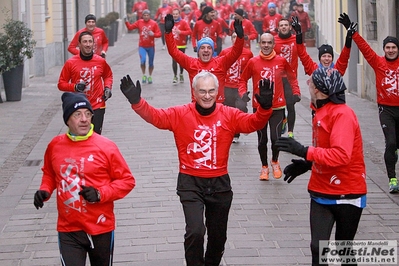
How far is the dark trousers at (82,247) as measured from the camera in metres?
5.50

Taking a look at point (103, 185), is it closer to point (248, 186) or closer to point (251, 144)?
point (248, 186)

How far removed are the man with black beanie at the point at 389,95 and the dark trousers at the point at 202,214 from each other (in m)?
3.82

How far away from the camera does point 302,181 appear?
1069 cm

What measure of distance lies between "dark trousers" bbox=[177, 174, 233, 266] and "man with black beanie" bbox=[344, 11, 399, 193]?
12.5 feet

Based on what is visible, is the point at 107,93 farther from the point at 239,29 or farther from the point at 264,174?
the point at 264,174

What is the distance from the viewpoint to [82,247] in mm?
5582

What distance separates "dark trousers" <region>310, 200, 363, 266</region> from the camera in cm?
584

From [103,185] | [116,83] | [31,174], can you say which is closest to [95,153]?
[103,185]

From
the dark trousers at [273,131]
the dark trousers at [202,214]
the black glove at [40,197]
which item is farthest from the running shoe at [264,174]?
the black glove at [40,197]

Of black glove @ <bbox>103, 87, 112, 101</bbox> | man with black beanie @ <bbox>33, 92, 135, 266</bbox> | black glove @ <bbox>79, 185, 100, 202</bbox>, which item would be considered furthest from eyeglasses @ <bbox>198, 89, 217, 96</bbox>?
black glove @ <bbox>103, 87, 112, 101</bbox>

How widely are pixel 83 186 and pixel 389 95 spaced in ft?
17.4

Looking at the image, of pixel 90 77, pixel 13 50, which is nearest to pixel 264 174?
pixel 90 77

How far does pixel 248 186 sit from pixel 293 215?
5.06 feet

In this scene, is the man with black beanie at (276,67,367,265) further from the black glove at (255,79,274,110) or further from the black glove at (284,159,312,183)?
the black glove at (255,79,274,110)
